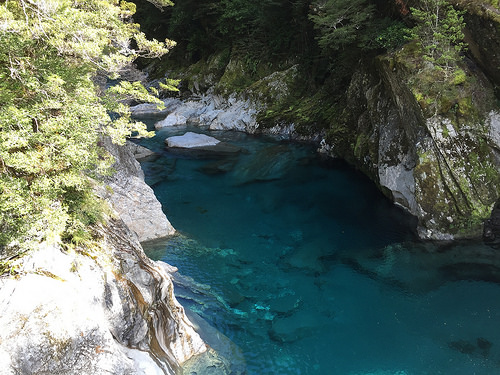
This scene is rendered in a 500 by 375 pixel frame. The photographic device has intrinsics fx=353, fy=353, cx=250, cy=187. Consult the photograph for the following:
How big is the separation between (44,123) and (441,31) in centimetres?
1069

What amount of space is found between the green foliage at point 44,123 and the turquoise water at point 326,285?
4160 mm

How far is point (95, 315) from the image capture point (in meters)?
5.19

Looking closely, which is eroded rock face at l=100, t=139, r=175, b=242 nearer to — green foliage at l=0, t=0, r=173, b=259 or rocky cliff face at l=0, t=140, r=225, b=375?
rocky cliff face at l=0, t=140, r=225, b=375

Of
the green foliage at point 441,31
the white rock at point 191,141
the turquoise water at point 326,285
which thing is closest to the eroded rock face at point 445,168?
the turquoise water at point 326,285

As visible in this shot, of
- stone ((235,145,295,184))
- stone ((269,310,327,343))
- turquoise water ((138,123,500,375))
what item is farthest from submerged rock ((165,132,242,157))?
stone ((269,310,327,343))

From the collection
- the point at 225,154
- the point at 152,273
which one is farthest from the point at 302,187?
the point at 152,273

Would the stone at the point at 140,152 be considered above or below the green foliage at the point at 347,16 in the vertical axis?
below

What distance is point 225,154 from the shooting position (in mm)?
21859

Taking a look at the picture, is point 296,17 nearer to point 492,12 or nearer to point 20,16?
point 492,12

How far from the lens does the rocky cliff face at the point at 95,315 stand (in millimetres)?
4625

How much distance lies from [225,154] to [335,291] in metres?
13.9

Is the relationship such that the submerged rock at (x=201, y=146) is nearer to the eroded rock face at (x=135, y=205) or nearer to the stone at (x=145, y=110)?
the eroded rock face at (x=135, y=205)

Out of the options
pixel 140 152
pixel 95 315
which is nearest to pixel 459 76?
pixel 95 315

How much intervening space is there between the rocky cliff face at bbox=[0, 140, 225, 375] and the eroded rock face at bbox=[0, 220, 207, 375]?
0.01 meters
